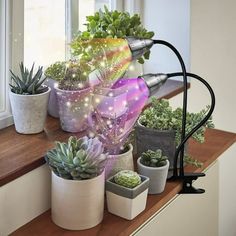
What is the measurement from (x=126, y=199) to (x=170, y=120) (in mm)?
354

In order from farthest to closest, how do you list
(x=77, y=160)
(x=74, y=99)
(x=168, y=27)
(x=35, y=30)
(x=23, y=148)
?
(x=168, y=27)
(x=35, y=30)
(x=74, y=99)
(x=23, y=148)
(x=77, y=160)

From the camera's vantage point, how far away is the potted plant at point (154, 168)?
4.61 ft

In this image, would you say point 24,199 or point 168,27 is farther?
point 168,27

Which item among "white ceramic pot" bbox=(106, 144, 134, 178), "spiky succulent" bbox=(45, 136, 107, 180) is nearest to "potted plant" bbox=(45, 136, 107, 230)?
"spiky succulent" bbox=(45, 136, 107, 180)

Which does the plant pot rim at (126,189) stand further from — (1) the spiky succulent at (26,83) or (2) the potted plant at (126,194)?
(1) the spiky succulent at (26,83)

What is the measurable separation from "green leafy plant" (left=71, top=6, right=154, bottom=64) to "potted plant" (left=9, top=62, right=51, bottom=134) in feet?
0.61

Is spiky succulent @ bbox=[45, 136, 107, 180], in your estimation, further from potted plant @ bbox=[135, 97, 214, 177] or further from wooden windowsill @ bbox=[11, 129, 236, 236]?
potted plant @ bbox=[135, 97, 214, 177]

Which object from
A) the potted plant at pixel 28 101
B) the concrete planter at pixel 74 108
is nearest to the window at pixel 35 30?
the potted plant at pixel 28 101

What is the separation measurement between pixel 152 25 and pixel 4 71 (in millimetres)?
782

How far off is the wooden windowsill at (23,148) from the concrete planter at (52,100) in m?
0.02

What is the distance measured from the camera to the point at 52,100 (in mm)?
1584

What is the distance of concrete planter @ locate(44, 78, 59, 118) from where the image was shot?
1.55 metres

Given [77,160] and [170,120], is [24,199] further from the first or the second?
[170,120]

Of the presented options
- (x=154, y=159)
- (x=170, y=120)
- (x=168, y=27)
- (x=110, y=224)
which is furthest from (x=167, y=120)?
(x=168, y=27)
